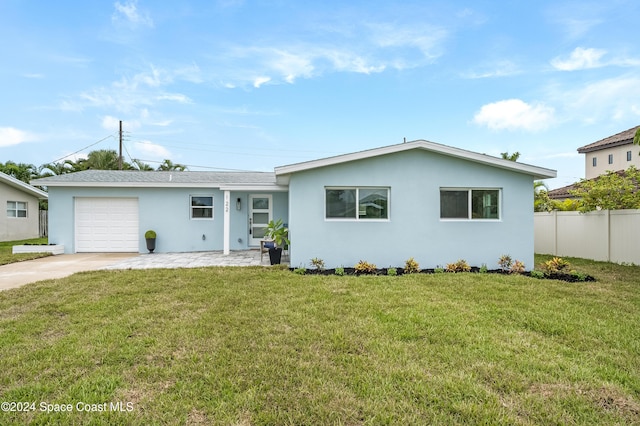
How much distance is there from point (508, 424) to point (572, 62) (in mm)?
15153

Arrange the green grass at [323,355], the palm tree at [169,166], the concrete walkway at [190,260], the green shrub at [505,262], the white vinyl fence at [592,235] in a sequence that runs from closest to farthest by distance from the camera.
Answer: the green grass at [323,355], the green shrub at [505,262], the concrete walkway at [190,260], the white vinyl fence at [592,235], the palm tree at [169,166]

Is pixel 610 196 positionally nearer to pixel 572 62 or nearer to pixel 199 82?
pixel 572 62

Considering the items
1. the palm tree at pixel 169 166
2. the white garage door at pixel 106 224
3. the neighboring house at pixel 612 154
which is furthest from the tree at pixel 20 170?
the neighboring house at pixel 612 154

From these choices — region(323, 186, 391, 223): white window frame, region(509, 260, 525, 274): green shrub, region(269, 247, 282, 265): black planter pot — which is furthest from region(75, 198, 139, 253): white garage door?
region(509, 260, 525, 274): green shrub

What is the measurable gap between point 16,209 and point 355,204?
2146 centimetres

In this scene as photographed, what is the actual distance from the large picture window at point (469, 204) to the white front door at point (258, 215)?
7.19 metres

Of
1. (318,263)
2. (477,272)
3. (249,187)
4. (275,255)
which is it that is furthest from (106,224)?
(477,272)

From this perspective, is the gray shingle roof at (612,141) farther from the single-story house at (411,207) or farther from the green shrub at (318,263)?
the green shrub at (318,263)

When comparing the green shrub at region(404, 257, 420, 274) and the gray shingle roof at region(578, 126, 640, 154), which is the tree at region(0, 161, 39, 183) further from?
the gray shingle roof at region(578, 126, 640, 154)

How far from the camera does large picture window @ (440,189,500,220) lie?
374 inches

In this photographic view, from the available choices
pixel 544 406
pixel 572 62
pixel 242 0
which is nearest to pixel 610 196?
pixel 572 62

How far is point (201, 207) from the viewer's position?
13.3 meters

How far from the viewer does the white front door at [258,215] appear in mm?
13726

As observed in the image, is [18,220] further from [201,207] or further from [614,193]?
[614,193]
